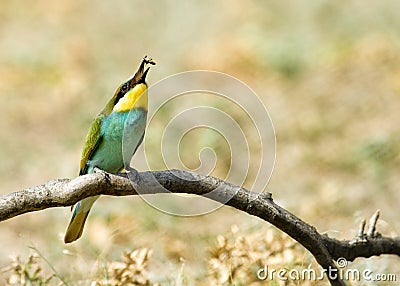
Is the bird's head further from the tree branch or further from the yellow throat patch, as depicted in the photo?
the tree branch

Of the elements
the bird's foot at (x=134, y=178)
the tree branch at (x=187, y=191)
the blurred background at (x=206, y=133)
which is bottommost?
the tree branch at (x=187, y=191)

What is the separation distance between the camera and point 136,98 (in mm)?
2557

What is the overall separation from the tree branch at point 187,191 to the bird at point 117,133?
0.96 ft

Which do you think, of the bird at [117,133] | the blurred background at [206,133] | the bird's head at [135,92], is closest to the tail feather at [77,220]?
the bird at [117,133]

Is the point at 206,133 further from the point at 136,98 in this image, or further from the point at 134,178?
the point at 134,178

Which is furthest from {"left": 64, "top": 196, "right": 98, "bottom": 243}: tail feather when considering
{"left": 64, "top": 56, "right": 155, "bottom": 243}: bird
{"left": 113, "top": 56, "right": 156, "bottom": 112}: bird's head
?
{"left": 113, "top": 56, "right": 156, "bottom": 112}: bird's head

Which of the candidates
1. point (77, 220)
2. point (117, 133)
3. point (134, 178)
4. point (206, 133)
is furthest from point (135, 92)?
Result: point (206, 133)

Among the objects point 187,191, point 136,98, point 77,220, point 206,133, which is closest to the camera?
point 187,191

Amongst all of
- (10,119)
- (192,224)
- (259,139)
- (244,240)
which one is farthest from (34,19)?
(244,240)

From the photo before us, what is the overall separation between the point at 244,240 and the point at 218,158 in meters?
2.55

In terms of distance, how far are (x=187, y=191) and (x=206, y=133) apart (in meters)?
3.35

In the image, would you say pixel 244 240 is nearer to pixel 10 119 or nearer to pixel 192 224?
pixel 192 224

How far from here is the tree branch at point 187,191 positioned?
204 cm

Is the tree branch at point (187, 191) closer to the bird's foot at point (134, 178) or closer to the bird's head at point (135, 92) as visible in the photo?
the bird's foot at point (134, 178)
